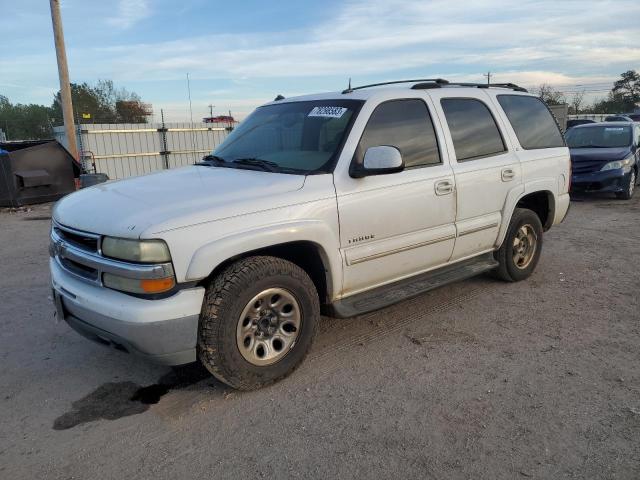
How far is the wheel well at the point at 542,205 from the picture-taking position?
5555mm

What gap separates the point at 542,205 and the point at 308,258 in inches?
129

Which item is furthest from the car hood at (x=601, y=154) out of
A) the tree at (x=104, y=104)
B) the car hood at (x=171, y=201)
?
the tree at (x=104, y=104)

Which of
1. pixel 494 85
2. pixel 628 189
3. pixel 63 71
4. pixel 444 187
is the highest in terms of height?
pixel 63 71

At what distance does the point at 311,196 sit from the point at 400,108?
126 cm

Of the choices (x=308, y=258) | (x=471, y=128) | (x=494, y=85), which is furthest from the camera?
(x=494, y=85)

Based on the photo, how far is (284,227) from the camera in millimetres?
3297

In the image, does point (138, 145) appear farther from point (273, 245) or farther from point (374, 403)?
point (374, 403)

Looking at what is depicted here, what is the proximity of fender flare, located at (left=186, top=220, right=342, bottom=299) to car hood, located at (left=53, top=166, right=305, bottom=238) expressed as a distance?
5.8 inches

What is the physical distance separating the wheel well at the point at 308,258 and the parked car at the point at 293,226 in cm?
1

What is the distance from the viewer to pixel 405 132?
4.18 metres

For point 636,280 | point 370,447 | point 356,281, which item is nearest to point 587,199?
point 636,280

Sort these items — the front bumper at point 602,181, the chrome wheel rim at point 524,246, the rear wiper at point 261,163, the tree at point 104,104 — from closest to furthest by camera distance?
the rear wiper at point 261,163 < the chrome wheel rim at point 524,246 < the front bumper at point 602,181 < the tree at point 104,104

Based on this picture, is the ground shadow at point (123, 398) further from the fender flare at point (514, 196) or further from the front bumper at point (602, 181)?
the front bumper at point (602, 181)

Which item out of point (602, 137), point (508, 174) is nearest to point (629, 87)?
point (602, 137)
